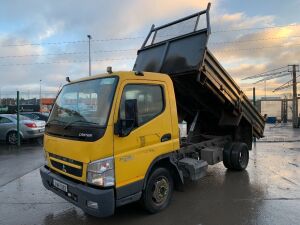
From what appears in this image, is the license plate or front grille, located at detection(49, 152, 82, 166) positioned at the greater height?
front grille, located at detection(49, 152, 82, 166)

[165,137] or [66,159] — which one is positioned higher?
[165,137]

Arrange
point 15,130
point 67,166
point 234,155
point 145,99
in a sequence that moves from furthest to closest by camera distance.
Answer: point 15,130 < point 234,155 < point 145,99 < point 67,166

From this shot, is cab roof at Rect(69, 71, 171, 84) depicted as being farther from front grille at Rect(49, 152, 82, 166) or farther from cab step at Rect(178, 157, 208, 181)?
cab step at Rect(178, 157, 208, 181)

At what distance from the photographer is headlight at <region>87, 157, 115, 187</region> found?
459cm

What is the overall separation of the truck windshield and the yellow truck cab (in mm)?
15

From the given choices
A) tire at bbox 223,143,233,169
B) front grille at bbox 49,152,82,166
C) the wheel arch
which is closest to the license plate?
front grille at bbox 49,152,82,166

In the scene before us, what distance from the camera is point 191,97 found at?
25.7 ft

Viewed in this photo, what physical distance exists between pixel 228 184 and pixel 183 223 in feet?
8.70

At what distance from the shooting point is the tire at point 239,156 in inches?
332

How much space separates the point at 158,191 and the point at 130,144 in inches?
44.3

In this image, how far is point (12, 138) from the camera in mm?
15250

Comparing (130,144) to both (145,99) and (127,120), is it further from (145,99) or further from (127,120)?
(145,99)

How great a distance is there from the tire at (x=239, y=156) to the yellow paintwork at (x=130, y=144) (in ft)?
10.1

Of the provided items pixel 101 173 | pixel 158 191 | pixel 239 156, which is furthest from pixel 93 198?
pixel 239 156
